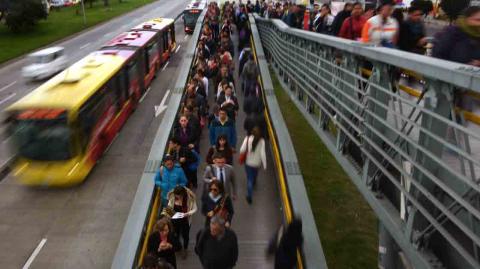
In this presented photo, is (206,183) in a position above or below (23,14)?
above

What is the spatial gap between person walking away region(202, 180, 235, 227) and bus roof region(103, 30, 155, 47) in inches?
654

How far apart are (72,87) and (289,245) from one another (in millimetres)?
10705

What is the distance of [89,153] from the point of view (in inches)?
582

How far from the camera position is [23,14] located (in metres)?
45.0

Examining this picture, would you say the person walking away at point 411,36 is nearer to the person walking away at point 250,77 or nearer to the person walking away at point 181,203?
the person walking away at point 181,203

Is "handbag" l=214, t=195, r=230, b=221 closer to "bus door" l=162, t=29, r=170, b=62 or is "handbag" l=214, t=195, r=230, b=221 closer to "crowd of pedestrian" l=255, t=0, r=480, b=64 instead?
"crowd of pedestrian" l=255, t=0, r=480, b=64

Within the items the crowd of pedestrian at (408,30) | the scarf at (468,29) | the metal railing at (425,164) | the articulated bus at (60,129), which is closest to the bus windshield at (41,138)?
the articulated bus at (60,129)

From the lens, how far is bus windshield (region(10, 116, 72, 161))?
13539mm

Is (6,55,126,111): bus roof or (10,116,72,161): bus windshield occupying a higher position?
(6,55,126,111): bus roof

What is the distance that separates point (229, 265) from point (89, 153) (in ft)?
31.0

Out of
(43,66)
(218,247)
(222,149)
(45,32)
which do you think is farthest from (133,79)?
(45,32)

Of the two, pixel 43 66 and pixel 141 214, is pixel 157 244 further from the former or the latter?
pixel 43 66

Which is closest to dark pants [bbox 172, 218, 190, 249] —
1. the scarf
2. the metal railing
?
the metal railing

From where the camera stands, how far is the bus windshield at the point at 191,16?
152 feet
